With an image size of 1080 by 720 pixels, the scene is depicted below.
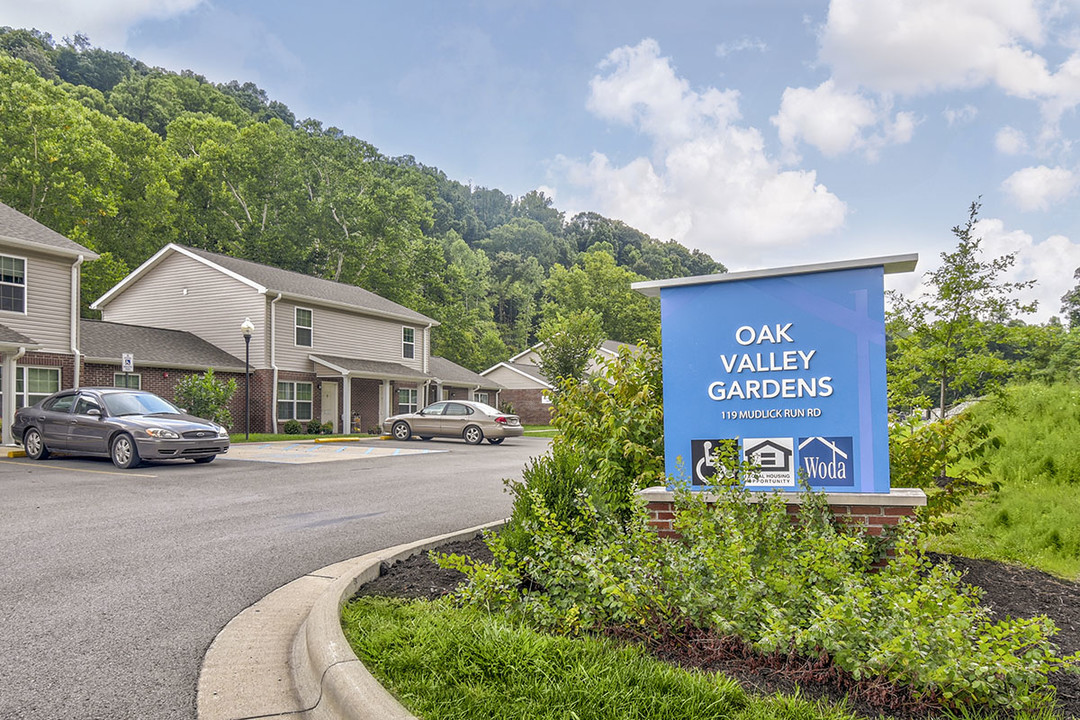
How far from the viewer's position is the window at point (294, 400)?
26406 millimetres

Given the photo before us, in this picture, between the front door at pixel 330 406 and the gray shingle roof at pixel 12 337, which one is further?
the front door at pixel 330 406

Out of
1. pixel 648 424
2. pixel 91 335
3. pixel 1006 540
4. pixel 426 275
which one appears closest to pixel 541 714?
pixel 648 424

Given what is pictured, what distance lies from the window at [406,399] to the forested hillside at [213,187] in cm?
1442

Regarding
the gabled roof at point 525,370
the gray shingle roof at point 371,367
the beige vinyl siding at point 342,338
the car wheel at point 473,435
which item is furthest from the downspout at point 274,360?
the gabled roof at point 525,370

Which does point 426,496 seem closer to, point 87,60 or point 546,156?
point 546,156

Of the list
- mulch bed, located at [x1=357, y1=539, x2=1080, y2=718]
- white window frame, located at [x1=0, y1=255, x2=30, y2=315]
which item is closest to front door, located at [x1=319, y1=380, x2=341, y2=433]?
white window frame, located at [x1=0, y1=255, x2=30, y2=315]

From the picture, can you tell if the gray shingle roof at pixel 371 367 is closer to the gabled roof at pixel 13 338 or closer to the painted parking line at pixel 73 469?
the gabled roof at pixel 13 338

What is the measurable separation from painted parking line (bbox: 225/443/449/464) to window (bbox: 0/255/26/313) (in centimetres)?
666

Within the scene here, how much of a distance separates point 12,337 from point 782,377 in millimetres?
19142

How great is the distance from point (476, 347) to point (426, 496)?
4405 centimetres

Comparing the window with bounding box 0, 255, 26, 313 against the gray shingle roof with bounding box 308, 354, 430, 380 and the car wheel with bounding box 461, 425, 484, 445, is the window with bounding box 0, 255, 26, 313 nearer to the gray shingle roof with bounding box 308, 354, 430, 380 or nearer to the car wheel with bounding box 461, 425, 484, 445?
the gray shingle roof with bounding box 308, 354, 430, 380

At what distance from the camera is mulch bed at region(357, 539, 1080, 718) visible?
285 cm

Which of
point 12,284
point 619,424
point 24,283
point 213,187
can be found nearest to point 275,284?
point 24,283

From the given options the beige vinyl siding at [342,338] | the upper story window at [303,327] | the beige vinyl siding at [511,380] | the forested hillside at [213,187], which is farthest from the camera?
the beige vinyl siding at [511,380]
